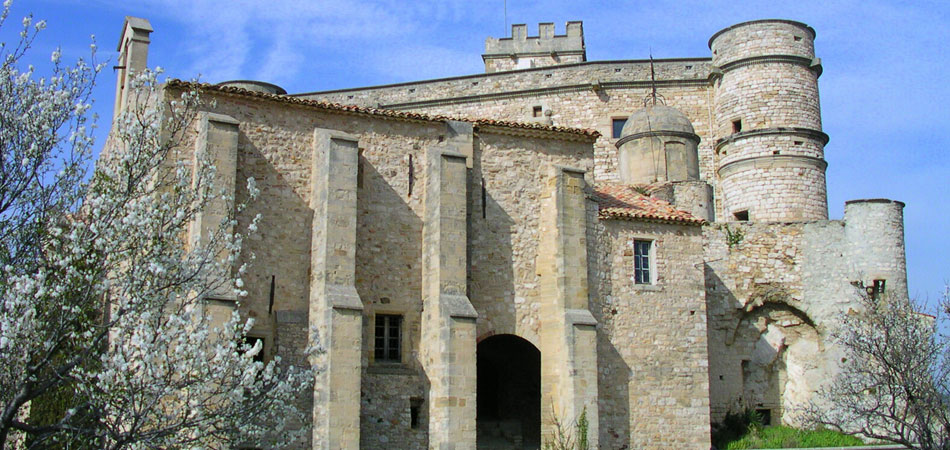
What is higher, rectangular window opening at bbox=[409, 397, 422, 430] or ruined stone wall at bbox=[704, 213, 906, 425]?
ruined stone wall at bbox=[704, 213, 906, 425]

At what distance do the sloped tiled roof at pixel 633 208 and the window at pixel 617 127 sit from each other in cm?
1146

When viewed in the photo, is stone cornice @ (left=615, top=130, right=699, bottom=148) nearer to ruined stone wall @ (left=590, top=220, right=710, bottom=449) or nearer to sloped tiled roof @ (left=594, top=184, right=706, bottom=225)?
sloped tiled roof @ (left=594, top=184, right=706, bottom=225)

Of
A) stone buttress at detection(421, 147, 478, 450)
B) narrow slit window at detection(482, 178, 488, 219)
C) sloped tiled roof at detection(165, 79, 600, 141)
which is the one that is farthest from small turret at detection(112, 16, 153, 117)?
narrow slit window at detection(482, 178, 488, 219)

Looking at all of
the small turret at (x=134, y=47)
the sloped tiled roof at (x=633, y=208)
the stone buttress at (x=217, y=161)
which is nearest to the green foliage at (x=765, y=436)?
the sloped tiled roof at (x=633, y=208)

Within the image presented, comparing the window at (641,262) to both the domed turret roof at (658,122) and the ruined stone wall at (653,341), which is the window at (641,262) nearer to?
the ruined stone wall at (653,341)

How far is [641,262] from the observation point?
24.2 m

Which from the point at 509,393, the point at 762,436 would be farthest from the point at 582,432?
the point at 762,436

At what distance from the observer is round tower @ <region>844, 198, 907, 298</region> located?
1073 inches

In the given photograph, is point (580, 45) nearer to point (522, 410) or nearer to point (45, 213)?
point (522, 410)

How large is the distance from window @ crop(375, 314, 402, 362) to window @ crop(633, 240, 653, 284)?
6.06 metres

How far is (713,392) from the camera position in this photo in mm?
26844

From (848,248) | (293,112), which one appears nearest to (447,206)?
(293,112)

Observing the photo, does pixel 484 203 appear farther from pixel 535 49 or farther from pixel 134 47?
pixel 535 49

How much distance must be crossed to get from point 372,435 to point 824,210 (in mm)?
18541
